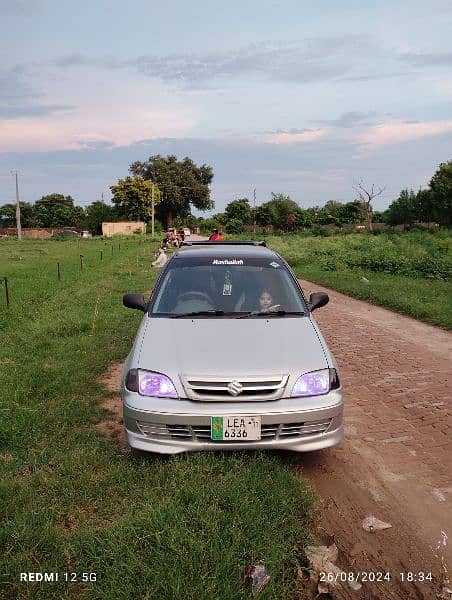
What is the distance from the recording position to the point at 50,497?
11.0 ft

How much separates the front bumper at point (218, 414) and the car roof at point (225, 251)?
2.14 metres

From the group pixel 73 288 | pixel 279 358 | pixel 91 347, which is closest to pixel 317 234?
pixel 73 288

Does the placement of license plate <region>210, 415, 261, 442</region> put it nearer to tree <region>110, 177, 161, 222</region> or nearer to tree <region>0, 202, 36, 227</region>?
tree <region>110, 177, 161, 222</region>

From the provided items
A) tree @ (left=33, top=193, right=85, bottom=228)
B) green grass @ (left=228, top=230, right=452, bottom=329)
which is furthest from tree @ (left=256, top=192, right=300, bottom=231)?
green grass @ (left=228, top=230, right=452, bottom=329)

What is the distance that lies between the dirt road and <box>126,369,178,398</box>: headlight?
1.24m

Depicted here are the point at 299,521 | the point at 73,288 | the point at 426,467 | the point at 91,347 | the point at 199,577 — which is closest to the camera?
the point at 199,577

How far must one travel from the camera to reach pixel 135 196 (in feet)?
219

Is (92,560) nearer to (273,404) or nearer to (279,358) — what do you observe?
(273,404)

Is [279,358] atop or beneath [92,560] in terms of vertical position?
atop

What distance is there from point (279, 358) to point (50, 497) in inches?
71.0

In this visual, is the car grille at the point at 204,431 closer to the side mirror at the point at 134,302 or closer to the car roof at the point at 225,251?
the side mirror at the point at 134,302

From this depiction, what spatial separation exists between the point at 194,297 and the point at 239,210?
249 feet

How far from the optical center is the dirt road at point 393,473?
289 centimetres

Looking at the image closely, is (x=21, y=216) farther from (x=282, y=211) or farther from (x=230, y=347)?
(x=230, y=347)
